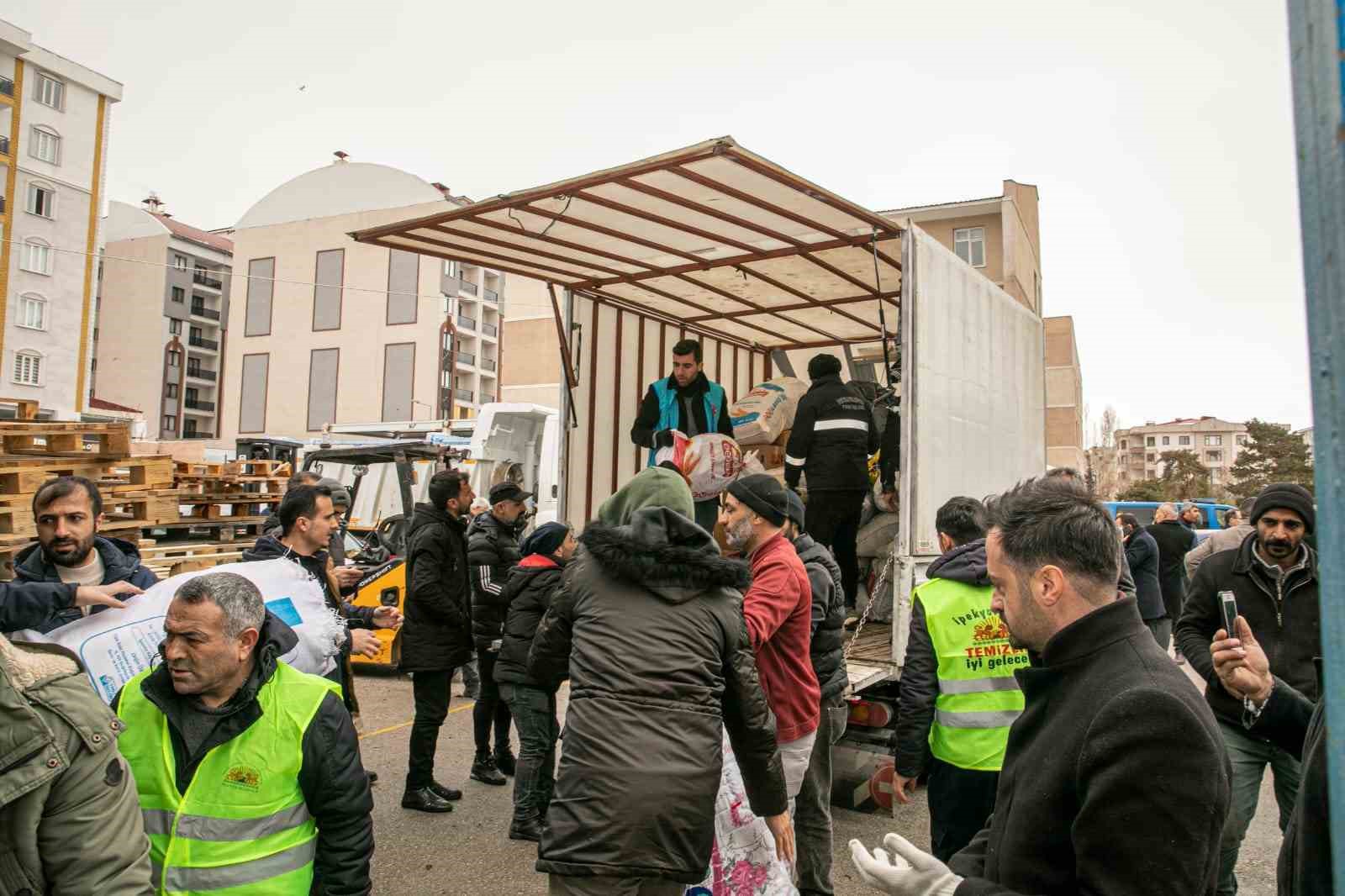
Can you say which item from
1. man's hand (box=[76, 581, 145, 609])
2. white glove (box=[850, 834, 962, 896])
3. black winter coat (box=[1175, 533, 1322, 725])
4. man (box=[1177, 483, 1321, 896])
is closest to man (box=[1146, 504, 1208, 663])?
black winter coat (box=[1175, 533, 1322, 725])

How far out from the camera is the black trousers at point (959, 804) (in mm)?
3451

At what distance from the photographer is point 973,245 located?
32.3 metres

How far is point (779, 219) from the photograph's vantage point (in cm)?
585

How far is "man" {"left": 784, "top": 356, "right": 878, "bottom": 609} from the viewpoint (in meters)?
6.20

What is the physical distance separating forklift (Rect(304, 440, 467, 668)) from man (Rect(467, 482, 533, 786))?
100 inches

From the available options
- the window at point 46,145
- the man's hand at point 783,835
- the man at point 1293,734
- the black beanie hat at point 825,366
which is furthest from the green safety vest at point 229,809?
the window at point 46,145

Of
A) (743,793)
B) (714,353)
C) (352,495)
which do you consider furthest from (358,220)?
(743,793)

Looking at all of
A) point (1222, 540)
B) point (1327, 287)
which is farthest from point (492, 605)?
point (1222, 540)

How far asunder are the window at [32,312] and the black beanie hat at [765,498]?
3878 centimetres

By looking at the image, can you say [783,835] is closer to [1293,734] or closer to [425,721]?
[1293,734]

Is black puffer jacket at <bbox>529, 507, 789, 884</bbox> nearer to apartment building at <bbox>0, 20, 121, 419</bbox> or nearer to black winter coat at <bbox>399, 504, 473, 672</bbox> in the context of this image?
black winter coat at <bbox>399, 504, 473, 672</bbox>

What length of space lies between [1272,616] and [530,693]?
3.61 m

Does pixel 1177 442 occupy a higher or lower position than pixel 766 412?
higher

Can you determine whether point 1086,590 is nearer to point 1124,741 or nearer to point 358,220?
point 1124,741
